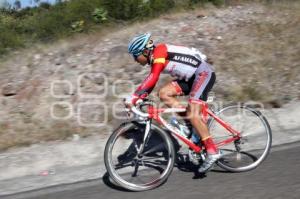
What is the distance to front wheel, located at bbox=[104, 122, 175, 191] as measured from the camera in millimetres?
5828

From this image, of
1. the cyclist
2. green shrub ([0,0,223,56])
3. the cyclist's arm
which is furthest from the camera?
green shrub ([0,0,223,56])

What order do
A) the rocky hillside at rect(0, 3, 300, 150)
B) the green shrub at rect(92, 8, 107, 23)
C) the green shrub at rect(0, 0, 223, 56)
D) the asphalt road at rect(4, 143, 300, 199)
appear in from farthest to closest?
1. the green shrub at rect(92, 8, 107, 23)
2. the green shrub at rect(0, 0, 223, 56)
3. the rocky hillside at rect(0, 3, 300, 150)
4. the asphalt road at rect(4, 143, 300, 199)

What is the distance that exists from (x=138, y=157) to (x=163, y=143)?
0.33 m

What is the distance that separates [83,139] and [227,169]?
256 centimetres

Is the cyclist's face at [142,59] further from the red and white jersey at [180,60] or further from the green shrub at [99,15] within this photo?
the green shrub at [99,15]

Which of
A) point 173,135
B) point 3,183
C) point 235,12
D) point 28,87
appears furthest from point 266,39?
point 3,183

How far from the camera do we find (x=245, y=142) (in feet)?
21.6

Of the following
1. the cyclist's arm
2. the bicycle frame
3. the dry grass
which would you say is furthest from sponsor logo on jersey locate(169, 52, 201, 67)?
the dry grass

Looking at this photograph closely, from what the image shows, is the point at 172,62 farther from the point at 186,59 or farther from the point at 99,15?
the point at 99,15

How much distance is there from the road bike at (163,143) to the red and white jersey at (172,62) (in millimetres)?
301

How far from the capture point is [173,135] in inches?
249

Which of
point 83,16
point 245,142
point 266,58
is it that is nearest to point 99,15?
point 83,16

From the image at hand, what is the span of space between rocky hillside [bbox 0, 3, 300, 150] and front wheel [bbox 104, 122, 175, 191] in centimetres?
223

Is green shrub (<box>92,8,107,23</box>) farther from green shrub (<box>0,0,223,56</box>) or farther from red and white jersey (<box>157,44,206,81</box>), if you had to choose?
red and white jersey (<box>157,44,206,81</box>)
